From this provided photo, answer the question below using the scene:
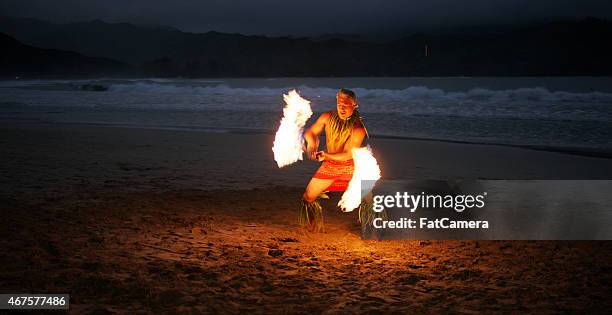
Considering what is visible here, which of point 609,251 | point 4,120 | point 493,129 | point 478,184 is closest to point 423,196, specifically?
point 478,184

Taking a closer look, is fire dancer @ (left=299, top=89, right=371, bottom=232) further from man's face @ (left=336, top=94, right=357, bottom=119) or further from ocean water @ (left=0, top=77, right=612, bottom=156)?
ocean water @ (left=0, top=77, right=612, bottom=156)

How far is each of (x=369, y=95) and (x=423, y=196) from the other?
33032 millimetres

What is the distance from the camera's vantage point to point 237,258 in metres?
5.83

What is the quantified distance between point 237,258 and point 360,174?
1.54m

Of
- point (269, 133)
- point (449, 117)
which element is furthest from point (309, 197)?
point (449, 117)

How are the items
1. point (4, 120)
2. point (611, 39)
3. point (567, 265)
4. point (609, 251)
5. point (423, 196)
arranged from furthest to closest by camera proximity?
point (611, 39) < point (4, 120) < point (423, 196) < point (609, 251) < point (567, 265)

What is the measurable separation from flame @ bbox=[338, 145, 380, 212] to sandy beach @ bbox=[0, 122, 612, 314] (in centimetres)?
54

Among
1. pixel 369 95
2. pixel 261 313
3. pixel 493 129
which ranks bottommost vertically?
pixel 261 313

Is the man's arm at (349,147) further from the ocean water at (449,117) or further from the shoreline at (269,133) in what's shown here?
the ocean water at (449,117)

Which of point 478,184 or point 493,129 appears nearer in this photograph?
point 478,184

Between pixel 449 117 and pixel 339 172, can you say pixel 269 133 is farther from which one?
pixel 339 172

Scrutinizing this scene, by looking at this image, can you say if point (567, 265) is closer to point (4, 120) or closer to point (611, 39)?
point (4, 120)

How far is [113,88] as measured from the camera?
56000 mm

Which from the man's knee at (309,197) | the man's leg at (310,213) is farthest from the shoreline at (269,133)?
the man's knee at (309,197)
